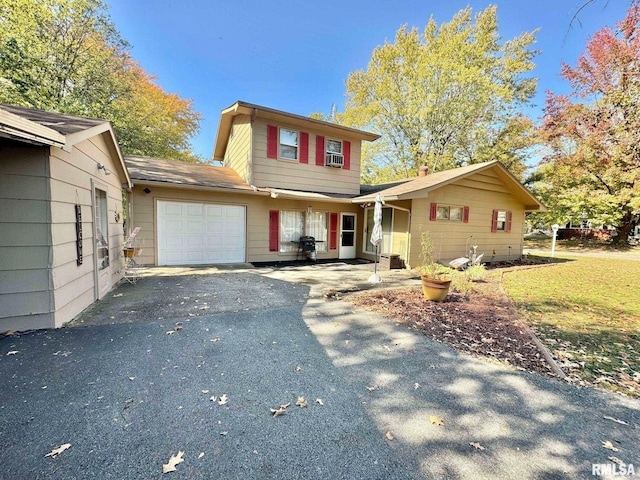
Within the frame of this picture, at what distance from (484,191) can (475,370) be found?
33.4ft

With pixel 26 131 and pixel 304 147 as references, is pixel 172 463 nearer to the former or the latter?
pixel 26 131

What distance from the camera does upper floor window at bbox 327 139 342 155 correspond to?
10.9 meters

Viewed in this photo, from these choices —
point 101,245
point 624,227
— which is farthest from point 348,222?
point 624,227

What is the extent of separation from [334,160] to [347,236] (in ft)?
10.2

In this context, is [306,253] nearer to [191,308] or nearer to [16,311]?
[191,308]

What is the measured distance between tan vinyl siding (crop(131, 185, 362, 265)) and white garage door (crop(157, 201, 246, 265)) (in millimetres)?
170

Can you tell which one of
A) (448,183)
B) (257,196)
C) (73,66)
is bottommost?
(257,196)

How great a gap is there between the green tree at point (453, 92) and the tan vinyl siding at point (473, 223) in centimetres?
791

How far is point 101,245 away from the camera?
214 inches

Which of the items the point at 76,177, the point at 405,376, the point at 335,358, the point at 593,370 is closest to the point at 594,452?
the point at 405,376

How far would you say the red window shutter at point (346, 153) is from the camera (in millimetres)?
11133

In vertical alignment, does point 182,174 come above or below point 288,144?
below

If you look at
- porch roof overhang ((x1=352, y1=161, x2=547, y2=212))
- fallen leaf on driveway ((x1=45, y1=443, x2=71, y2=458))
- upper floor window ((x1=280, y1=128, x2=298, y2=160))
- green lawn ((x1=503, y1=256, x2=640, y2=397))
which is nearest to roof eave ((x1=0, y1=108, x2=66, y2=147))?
fallen leaf on driveway ((x1=45, y1=443, x2=71, y2=458))

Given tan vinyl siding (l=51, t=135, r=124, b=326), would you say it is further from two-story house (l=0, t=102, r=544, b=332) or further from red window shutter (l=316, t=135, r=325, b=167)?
red window shutter (l=316, t=135, r=325, b=167)
